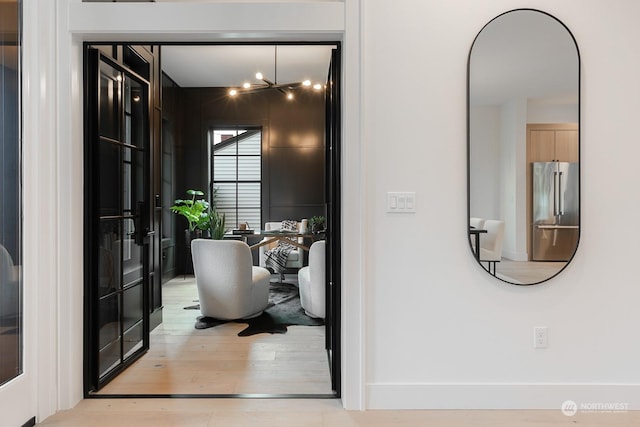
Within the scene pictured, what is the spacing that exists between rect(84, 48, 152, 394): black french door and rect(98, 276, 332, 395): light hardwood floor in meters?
0.19

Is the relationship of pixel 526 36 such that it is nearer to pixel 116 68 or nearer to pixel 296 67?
pixel 116 68

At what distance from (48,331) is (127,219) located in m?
0.80

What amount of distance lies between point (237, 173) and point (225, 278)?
3.19 metres

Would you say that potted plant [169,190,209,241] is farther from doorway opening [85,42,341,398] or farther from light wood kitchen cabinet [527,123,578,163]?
light wood kitchen cabinet [527,123,578,163]

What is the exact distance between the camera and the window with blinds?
6.50 metres

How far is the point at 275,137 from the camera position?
21.0 feet

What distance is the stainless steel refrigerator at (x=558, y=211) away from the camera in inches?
85.1

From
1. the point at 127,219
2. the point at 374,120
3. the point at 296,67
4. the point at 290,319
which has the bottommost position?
the point at 290,319

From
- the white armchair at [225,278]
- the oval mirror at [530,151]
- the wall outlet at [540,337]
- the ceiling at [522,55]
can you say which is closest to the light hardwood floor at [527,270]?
the oval mirror at [530,151]

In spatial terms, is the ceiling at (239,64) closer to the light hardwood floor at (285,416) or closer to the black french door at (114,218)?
the black french door at (114,218)

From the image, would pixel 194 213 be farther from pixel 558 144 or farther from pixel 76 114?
pixel 558 144

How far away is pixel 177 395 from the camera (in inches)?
90.8

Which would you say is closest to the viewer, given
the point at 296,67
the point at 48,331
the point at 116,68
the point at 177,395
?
the point at 48,331

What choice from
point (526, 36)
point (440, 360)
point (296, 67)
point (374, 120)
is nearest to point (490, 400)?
point (440, 360)
